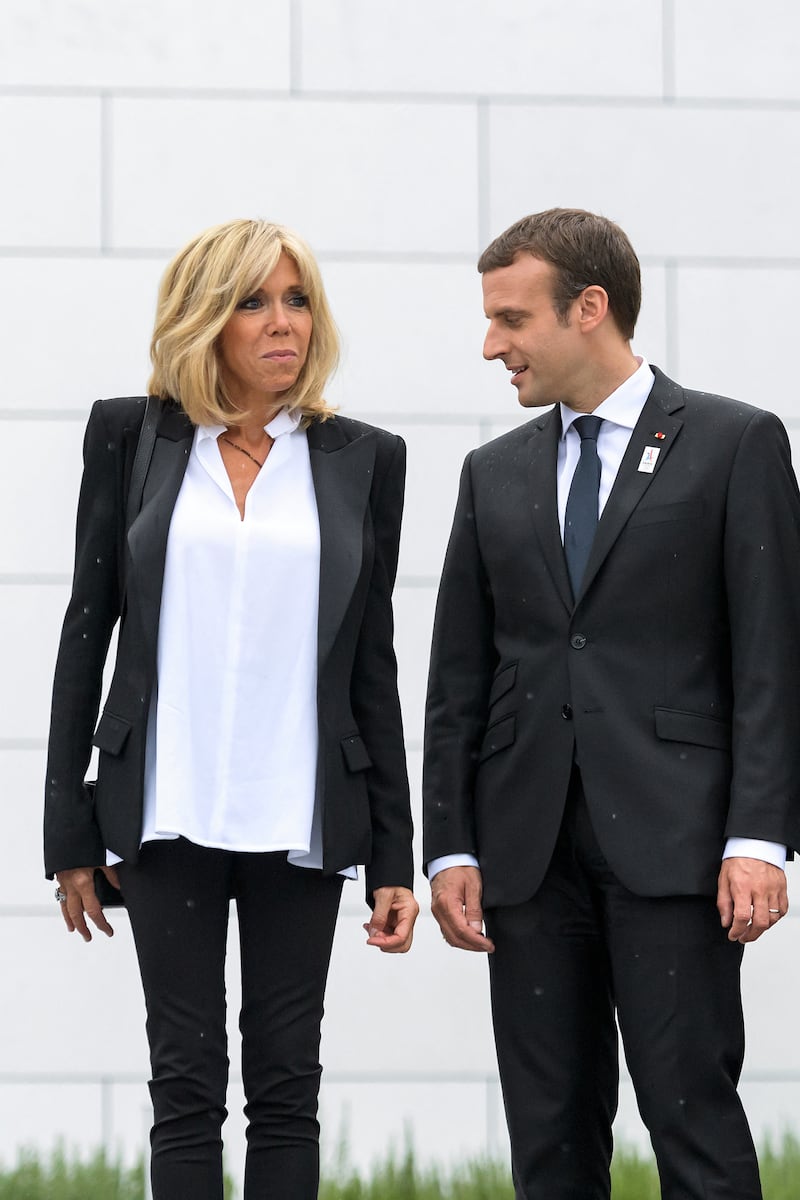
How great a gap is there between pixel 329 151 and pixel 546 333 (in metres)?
1.54

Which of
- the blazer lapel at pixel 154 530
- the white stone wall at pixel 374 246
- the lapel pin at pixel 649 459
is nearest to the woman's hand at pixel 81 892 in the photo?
the blazer lapel at pixel 154 530

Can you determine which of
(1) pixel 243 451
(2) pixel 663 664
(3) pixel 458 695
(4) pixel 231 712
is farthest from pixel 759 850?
(1) pixel 243 451

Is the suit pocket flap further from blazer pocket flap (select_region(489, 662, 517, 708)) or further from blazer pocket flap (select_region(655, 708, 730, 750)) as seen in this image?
blazer pocket flap (select_region(655, 708, 730, 750))

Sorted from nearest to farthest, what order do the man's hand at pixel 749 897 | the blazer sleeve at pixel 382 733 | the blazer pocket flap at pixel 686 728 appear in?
the man's hand at pixel 749 897, the blazer pocket flap at pixel 686 728, the blazer sleeve at pixel 382 733

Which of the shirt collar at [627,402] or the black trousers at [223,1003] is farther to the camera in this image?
the shirt collar at [627,402]

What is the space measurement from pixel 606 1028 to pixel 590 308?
1.18 m

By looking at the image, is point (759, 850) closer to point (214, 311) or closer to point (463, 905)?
point (463, 905)

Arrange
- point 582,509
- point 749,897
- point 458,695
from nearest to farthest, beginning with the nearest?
point 749,897 < point 582,509 < point 458,695

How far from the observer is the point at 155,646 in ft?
8.41

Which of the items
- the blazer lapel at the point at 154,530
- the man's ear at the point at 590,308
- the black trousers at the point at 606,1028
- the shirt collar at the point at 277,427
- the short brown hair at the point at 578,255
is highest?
the short brown hair at the point at 578,255

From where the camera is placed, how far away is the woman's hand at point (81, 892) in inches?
103

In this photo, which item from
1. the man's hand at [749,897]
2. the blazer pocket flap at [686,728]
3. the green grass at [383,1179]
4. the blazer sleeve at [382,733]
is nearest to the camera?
the man's hand at [749,897]

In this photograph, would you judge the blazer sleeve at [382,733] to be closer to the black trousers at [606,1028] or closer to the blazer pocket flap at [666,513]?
the black trousers at [606,1028]

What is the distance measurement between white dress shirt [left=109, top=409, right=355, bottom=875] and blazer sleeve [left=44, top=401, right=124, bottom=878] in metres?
0.12
